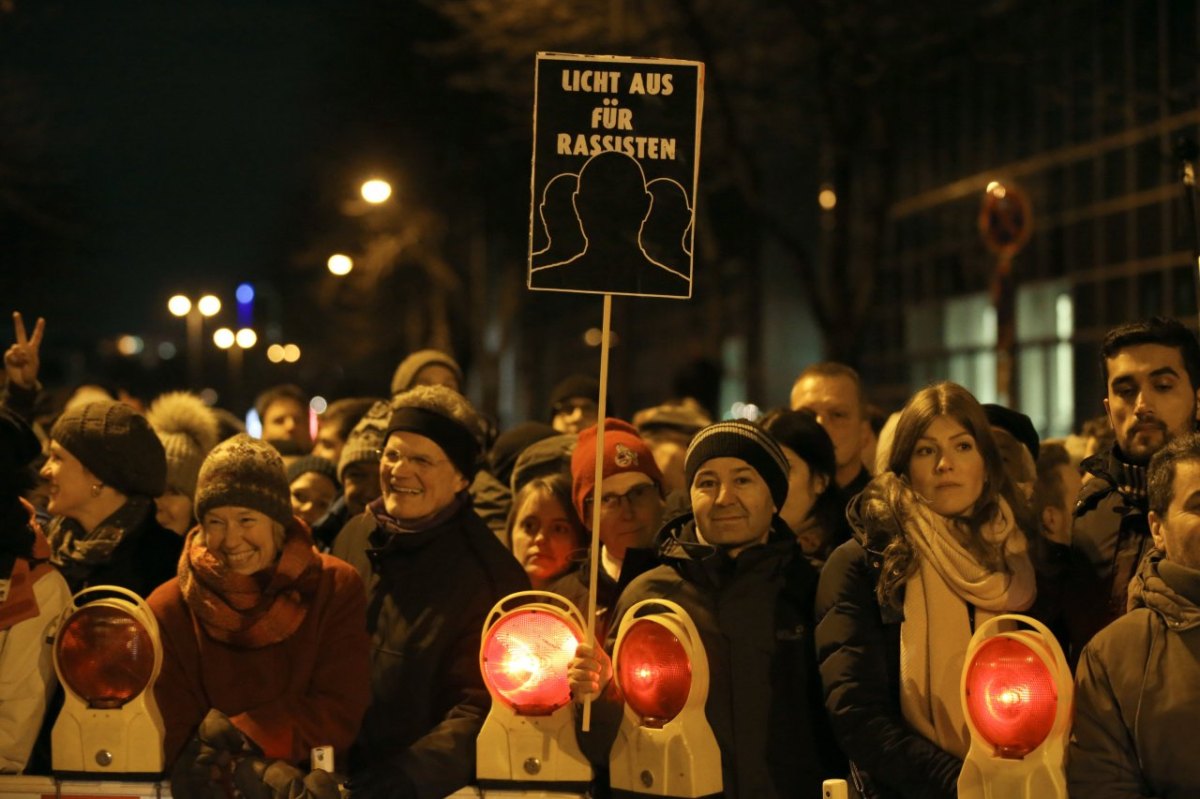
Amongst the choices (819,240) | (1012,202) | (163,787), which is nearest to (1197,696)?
(163,787)

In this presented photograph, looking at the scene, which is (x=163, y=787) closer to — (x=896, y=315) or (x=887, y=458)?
(x=887, y=458)

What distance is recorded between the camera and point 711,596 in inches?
209

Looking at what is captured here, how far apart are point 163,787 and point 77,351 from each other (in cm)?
12725

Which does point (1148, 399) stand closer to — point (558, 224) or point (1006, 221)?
point (558, 224)

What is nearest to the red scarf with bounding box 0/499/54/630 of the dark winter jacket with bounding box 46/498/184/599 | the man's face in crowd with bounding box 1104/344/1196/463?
the dark winter jacket with bounding box 46/498/184/599

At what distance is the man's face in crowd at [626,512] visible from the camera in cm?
673

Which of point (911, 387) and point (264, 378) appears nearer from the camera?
point (911, 387)

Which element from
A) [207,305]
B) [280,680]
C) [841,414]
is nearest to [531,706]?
[280,680]

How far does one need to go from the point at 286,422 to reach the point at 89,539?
4.90 meters

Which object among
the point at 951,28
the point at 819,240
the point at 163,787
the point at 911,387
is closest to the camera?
the point at 163,787

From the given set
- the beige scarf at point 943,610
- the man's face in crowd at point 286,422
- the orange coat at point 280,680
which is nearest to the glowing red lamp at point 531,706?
the orange coat at point 280,680

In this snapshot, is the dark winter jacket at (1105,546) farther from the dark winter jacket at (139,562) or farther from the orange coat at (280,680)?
the dark winter jacket at (139,562)

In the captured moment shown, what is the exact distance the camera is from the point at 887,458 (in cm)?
561

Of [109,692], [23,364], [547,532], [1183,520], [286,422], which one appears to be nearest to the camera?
[1183,520]
